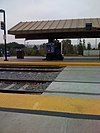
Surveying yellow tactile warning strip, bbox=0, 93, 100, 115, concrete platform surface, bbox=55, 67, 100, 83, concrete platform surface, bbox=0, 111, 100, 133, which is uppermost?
concrete platform surface, bbox=55, 67, 100, 83

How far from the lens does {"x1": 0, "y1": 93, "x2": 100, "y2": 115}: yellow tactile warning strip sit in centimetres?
524

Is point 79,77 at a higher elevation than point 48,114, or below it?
higher

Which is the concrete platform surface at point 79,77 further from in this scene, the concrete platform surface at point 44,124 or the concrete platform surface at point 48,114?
the concrete platform surface at point 44,124

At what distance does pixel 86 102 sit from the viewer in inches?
232

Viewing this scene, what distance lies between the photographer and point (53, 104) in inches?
225

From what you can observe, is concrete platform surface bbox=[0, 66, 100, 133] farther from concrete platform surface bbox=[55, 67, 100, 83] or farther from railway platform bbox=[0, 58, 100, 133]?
concrete platform surface bbox=[55, 67, 100, 83]

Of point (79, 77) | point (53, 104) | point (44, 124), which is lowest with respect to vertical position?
point (44, 124)

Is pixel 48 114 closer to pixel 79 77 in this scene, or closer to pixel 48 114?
pixel 48 114

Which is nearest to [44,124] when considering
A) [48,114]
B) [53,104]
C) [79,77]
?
[48,114]

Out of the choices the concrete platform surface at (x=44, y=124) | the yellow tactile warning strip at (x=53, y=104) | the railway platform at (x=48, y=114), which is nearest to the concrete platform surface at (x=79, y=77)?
the railway platform at (x=48, y=114)

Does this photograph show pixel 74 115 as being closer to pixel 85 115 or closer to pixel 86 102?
pixel 85 115

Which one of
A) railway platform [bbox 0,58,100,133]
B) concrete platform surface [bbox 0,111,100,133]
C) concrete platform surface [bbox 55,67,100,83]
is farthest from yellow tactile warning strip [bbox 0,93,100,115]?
concrete platform surface [bbox 55,67,100,83]

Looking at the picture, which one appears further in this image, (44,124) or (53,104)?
(53,104)

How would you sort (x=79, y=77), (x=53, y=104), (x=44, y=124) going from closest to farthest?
(x=44, y=124) → (x=53, y=104) → (x=79, y=77)
